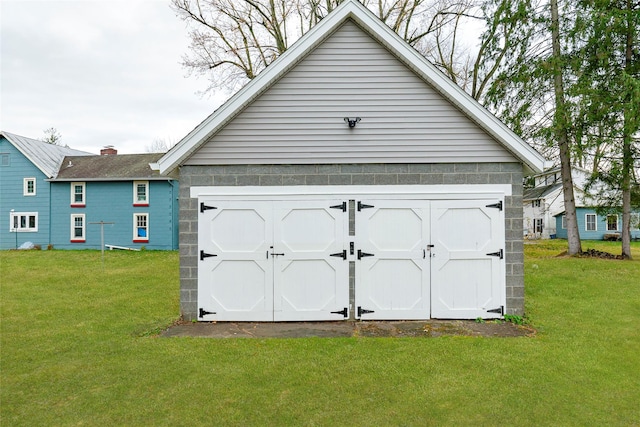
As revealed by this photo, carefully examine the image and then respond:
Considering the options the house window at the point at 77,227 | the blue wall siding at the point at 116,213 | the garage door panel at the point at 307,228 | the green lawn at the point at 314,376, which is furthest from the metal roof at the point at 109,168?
the garage door panel at the point at 307,228

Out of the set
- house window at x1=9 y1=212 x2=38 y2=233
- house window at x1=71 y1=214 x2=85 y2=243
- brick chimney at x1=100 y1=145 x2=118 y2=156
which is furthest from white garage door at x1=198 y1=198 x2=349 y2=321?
brick chimney at x1=100 y1=145 x2=118 y2=156

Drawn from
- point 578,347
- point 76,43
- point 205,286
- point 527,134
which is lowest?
point 578,347

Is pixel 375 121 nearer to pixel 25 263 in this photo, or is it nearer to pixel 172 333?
pixel 172 333

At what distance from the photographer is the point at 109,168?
967 inches

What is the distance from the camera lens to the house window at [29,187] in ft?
78.5

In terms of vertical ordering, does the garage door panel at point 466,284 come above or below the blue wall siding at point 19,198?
below

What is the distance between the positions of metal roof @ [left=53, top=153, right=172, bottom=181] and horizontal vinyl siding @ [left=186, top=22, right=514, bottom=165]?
1717 centimetres

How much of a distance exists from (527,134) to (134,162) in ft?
Result: 74.5

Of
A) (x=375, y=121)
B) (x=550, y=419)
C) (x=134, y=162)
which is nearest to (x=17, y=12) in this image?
(x=375, y=121)

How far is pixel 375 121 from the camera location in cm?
686

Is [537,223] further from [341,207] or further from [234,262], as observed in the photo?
[234,262]

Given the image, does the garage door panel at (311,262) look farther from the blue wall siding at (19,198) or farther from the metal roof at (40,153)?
the metal roof at (40,153)

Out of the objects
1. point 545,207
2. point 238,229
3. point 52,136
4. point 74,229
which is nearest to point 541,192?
point 545,207

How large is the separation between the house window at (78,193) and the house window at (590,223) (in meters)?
37.1
